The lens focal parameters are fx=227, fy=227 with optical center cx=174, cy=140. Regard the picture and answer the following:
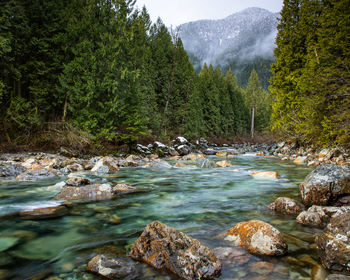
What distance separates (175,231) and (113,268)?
66 centimetres

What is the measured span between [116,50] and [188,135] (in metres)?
16.0

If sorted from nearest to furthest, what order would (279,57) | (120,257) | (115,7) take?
(120,257)
(115,7)
(279,57)

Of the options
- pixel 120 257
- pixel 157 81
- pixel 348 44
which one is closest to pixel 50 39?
pixel 120 257

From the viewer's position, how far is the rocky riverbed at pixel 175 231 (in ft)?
6.76

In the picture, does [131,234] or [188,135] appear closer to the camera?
[131,234]

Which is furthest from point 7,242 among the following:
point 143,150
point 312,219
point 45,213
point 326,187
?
point 143,150

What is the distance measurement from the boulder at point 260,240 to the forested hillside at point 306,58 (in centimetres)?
765

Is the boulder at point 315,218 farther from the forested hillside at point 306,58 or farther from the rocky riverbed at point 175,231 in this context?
the forested hillside at point 306,58

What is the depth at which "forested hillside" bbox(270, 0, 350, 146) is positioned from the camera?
966cm

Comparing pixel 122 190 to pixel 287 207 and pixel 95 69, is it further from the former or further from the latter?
pixel 95 69

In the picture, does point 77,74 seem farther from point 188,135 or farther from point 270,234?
point 188,135

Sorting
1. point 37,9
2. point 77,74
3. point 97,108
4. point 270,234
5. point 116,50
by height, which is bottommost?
point 270,234

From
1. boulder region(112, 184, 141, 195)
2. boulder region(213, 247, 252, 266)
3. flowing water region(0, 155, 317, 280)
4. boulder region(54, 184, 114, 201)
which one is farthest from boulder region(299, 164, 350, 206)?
boulder region(54, 184, 114, 201)

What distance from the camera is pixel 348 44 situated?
956 centimetres
